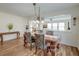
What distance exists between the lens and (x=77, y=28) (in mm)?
1759

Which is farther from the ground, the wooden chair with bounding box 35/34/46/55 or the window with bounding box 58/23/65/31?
the window with bounding box 58/23/65/31

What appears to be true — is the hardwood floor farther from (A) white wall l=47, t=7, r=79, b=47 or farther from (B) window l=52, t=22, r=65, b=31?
(B) window l=52, t=22, r=65, b=31

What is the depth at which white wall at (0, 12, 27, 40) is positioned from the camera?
175 cm

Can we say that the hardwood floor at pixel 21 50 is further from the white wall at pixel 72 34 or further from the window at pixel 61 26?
the window at pixel 61 26

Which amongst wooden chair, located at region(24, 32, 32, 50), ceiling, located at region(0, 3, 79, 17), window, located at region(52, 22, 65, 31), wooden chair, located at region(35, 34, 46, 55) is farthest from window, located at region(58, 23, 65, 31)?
wooden chair, located at region(24, 32, 32, 50)

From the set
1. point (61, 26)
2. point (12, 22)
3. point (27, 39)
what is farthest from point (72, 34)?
point (12, 22)

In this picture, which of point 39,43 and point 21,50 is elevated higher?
point 39,43

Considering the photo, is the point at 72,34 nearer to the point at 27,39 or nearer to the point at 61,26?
the point at 61,26

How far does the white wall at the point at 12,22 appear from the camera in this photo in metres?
1.75

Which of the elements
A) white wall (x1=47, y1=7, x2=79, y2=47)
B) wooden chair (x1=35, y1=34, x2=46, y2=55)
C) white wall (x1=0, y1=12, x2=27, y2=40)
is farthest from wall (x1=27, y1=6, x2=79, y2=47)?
white wall (x1=0, y1=12, x2=27, y2=40)

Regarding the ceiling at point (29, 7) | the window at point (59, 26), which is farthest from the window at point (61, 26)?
the ceiling at point (29, 7)

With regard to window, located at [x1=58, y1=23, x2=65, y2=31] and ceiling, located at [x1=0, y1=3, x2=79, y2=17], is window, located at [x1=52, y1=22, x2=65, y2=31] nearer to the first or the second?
window, located at [x1=58, y1=23, x2=65, y2=31]

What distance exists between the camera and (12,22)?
1.77 m

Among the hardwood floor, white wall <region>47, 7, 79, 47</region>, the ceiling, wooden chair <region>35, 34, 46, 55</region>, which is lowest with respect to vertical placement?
the hardwood floor
